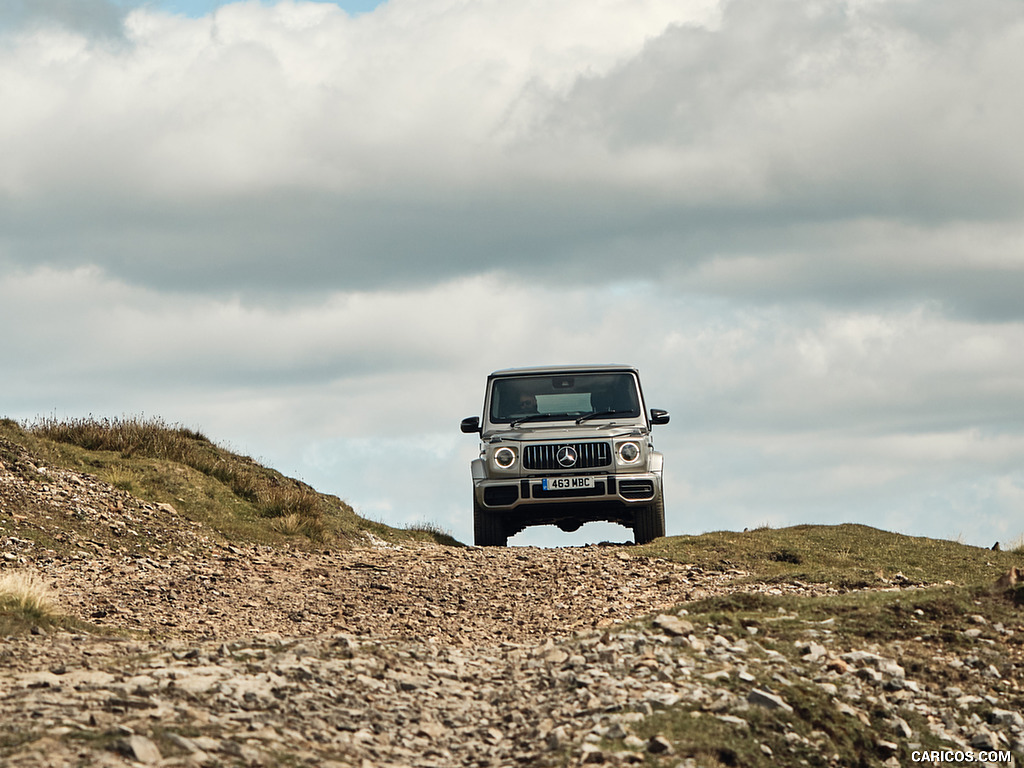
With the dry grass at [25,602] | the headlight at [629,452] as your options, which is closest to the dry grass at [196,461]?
the headlight at [629,452]

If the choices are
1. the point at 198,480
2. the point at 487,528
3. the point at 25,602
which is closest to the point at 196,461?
the point at 198,480

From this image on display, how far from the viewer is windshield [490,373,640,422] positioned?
17859mm

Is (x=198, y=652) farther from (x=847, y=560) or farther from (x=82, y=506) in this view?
(x=847, y=560)

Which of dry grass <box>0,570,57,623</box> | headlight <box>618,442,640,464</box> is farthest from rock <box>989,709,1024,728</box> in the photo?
headlight <box>618,442,640,464</box>

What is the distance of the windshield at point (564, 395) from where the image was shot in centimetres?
1786

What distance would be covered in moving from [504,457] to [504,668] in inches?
340

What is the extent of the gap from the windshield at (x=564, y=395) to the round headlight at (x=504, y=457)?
2.81 ft

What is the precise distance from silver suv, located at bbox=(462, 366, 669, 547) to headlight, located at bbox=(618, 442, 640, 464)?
0.02 metres

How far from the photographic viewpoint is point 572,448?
55.9ft

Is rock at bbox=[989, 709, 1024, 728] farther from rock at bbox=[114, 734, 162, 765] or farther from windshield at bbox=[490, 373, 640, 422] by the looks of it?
windshield at bbox=[490, 373, 640, 422]

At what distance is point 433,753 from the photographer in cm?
667

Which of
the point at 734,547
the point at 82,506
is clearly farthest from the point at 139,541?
the point at 734,547

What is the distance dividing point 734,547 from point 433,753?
10.3m

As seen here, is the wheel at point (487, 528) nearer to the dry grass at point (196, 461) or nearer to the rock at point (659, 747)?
the dry grass at point (196, 461)
